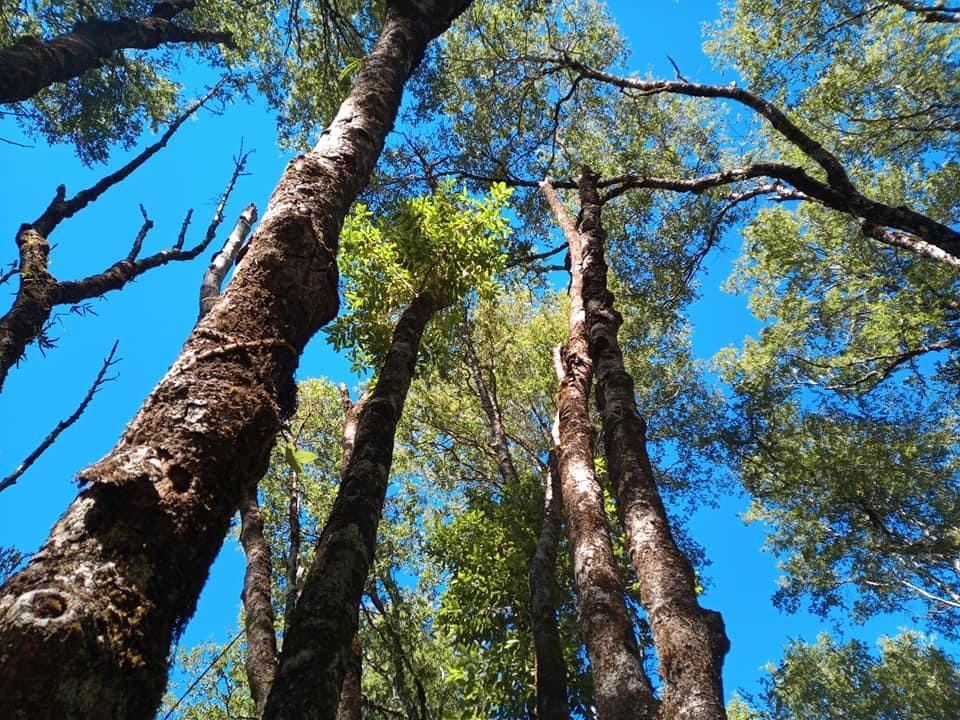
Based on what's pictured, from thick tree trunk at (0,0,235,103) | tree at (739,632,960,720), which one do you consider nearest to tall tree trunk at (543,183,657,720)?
thick tree trunk at (0,0,235,103)

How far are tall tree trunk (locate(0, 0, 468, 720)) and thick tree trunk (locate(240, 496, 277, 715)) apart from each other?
382 centimetres

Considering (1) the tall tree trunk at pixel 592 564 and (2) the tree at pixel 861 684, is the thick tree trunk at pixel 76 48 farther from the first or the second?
(2) the tree at pixel 861 684

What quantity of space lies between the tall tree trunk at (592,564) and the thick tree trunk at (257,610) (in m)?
3.00

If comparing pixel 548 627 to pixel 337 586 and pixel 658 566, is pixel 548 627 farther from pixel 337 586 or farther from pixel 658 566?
pixel 337 586

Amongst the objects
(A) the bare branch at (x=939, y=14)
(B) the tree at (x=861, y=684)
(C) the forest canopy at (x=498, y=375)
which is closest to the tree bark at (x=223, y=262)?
(C) the forest canopy at (x=498, y=375)

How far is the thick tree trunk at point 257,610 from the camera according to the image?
17.6 feet

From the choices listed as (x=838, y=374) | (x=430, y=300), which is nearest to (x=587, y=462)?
(x=430, y=300)

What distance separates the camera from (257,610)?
582 centimetres

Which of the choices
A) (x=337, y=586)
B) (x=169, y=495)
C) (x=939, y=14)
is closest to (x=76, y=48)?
(x=337, y=586)

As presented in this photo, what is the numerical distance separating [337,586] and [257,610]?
3.28 meters

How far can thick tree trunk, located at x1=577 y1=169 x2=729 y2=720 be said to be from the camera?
3.08 metres

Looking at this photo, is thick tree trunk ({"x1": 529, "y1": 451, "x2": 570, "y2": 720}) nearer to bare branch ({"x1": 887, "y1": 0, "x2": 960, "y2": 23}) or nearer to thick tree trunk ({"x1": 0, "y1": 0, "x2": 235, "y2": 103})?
thick tree trunk ({"x1": 0, "y1": 0, "x2": 235, "y2": 103})

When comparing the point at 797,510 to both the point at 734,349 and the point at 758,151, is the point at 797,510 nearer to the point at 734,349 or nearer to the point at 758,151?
the point at 734,349

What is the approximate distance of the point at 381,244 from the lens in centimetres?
791
